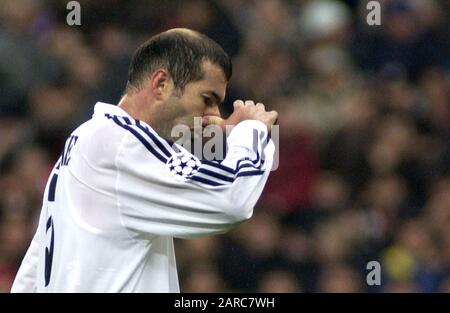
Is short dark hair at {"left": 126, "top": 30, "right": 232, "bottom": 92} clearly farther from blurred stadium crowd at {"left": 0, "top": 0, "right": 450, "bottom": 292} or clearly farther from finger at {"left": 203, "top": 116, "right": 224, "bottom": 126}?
blurred stadium crowd at {"left": 0, "top": 0, "right": 450, "bottom": 292}

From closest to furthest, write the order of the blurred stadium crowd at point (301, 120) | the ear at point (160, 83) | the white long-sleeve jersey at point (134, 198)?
the white long-sleeve jersey at point (134, 198) → the ear at point (160, 83) → the blurred stadium crowd at point (301, 120)

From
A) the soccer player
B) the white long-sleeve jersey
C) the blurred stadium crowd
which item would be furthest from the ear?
the blurred stadium crowd

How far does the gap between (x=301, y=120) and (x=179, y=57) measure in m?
4.95

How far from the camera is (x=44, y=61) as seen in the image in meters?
9.52

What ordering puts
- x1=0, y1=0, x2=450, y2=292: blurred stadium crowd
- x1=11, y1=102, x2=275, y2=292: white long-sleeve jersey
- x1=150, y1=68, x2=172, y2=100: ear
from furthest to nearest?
x1=0, y1=0, x2=450, y2=292: blurred stadium crowd, x1=150, y1=68, x2=172, y2=100: ear, x1=11, y1=102, x2=275, y2=292: white long-sleeve jersey

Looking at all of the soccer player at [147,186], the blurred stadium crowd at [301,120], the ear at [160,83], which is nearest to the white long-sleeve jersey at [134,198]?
the soccer player at [147,186]

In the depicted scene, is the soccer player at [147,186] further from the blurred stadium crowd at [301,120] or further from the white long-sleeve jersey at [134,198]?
the blurred stadium crowd at [301,120]

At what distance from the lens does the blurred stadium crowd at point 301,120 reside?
27.6ft

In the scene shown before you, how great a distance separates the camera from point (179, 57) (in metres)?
4.49

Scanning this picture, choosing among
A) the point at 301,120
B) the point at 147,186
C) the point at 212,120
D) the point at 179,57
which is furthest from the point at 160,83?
the point at 301,120

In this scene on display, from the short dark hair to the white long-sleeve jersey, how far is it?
0.23 m

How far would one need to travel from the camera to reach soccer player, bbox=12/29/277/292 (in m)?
4.25

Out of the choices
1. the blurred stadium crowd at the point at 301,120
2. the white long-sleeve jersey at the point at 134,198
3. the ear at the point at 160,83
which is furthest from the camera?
the blurred stadium crowd at the point at 301,120

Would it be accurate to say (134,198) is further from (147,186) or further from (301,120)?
(301,120)
